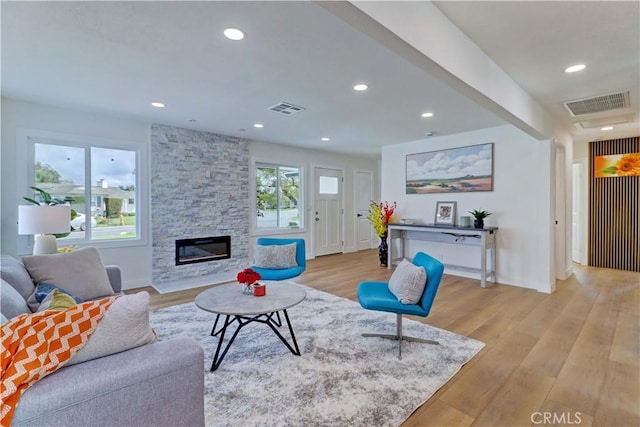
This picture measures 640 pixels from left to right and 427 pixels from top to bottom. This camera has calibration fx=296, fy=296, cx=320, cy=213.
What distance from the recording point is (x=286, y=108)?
3.76 metres

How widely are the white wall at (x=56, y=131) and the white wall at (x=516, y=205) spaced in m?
4.99

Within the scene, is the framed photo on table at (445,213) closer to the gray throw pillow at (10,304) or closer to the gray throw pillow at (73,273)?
the gray throw pillow at (73,273)

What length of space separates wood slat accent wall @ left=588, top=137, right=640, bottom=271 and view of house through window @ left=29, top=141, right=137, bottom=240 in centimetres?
831

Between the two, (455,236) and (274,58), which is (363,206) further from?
(274,58)

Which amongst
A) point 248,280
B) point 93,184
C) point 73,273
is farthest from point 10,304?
point 93,184

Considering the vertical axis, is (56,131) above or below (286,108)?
below

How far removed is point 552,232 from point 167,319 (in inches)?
202

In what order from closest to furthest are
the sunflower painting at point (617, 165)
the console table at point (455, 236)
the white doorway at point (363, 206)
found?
the console table at point (455, 236) < the sunflower painting at point (617, 165) < the white doorway at point (363, 206)

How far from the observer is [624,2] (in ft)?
6.02

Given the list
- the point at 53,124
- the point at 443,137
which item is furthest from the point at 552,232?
the point at 53,124

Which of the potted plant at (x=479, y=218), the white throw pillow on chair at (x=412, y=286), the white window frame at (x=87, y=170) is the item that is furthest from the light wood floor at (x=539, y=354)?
the white window frame at (x=87, y=170)

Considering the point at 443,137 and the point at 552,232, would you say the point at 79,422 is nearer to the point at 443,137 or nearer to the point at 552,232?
the point at 552,232

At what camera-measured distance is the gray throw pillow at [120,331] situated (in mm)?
1181

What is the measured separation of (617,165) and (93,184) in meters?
8.86
